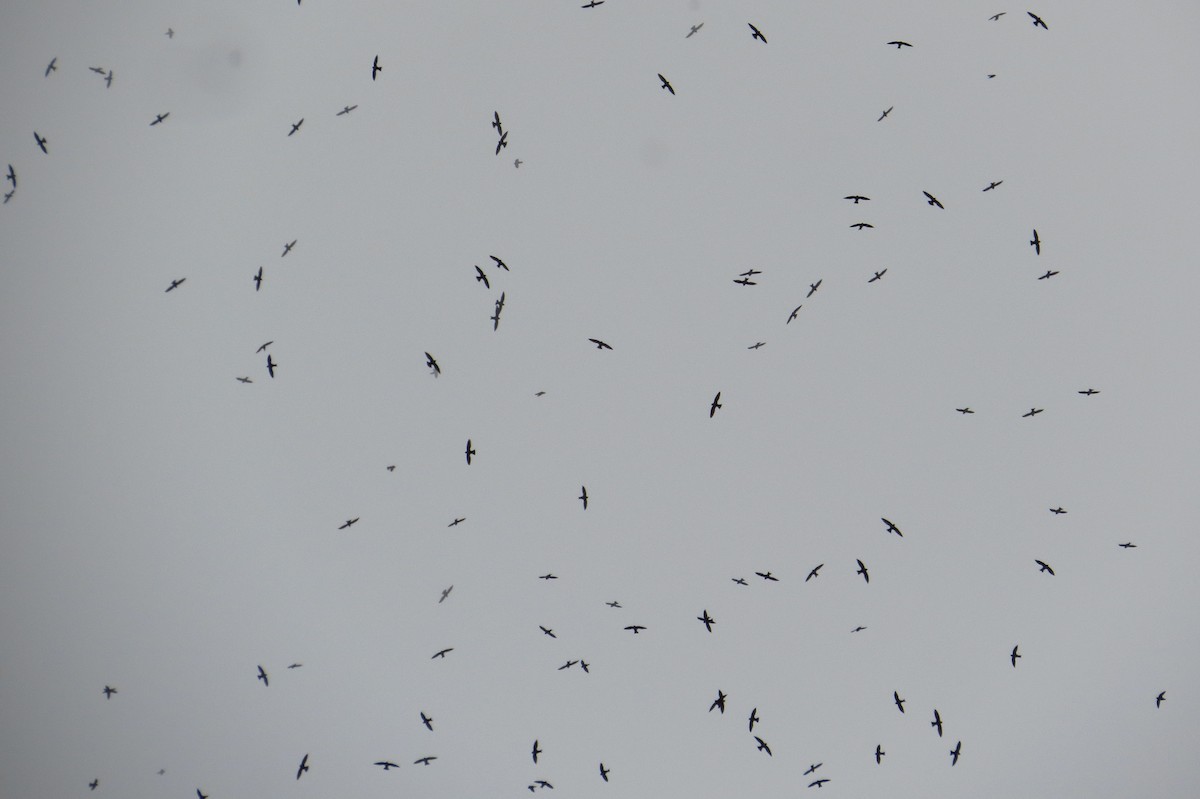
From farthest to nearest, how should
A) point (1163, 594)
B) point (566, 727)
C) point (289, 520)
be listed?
point (566, 727) → point (289, 520) → point (1163, 594)

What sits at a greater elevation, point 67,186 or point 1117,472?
point 67,186

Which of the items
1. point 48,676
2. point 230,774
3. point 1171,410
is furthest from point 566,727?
point 1171,410

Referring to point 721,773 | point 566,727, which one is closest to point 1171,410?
point 721,773

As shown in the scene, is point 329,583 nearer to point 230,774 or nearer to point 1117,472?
point 230,774

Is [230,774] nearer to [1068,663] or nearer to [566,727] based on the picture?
[566,727]

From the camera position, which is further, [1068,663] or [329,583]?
[329,583]

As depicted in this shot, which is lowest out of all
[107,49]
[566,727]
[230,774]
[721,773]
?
Answer: [721,773]

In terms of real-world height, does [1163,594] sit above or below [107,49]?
below

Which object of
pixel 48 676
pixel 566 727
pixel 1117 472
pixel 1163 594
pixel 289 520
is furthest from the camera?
pixel 566 727

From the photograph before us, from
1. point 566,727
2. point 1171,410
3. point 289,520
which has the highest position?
point 1171,410
